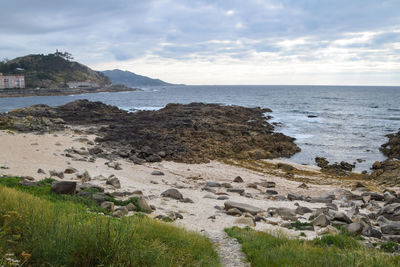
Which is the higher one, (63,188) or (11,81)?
(11,81)

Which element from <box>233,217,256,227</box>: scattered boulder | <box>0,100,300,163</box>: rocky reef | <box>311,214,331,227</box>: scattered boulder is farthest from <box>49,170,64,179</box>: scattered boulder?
<box>311,214,331,227</box>: scattered boulder

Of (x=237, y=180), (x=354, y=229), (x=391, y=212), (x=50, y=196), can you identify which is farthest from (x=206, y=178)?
(x=50, y=196)

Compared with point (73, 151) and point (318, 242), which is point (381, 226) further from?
point (73, 151)

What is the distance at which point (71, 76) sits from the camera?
6693 inches

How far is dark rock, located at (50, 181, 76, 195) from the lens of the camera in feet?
35.0

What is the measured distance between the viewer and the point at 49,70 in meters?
166

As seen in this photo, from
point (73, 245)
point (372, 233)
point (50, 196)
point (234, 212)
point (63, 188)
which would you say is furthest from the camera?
point (234, 212)

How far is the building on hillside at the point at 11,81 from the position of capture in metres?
120

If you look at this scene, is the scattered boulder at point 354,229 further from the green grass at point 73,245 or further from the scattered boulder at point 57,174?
the scattered boulder at point 57,174

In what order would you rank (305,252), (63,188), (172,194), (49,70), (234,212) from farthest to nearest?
1. (49,70)
2. (172,194)
3. (234,212)
4. (63,188)
5. (305,252)

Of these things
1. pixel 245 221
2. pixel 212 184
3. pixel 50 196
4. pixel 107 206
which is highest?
pixel 50 196

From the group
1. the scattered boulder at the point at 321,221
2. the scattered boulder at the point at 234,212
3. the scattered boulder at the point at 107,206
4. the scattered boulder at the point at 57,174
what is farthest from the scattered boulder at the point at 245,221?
the scattered boulder at the point at 57,174

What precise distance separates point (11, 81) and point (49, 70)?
148 ft

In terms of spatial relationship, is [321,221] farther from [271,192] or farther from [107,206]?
[107,206]
